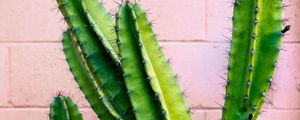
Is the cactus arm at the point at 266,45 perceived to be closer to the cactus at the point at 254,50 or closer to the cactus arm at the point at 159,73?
the cactus at the point at 254,50

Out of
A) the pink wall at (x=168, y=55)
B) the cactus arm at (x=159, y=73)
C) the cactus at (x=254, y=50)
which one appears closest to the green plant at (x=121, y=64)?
the cactus arm at (x=159, y=73)

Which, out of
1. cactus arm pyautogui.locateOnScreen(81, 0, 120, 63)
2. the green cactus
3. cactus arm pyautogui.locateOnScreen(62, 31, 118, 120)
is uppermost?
cactus arm pyautogui.locateOnScreen(81, 0, 120, 63)

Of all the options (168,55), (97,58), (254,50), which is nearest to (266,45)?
(254,50)

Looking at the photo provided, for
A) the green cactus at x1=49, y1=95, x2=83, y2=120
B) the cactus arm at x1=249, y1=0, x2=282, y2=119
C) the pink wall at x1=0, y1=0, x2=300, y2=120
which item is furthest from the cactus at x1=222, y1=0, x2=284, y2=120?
the pink wall at x1=0, y1=0, x2=300, y2=120

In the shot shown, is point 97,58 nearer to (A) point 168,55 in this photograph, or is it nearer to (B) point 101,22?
(B) point 101,22

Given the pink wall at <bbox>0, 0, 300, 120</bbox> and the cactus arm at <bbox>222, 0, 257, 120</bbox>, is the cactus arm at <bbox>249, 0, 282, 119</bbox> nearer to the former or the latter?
the cactus arm at <bbox>222, 0, 257, 120</bbox>

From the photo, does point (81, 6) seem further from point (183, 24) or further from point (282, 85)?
point (282, 85)

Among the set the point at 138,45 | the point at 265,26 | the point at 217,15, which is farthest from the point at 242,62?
the point at 217,15
